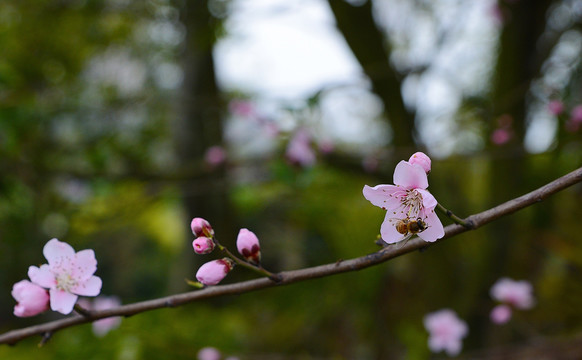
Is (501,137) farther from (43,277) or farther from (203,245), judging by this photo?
(43,277)

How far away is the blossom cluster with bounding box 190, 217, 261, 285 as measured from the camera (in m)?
0.52

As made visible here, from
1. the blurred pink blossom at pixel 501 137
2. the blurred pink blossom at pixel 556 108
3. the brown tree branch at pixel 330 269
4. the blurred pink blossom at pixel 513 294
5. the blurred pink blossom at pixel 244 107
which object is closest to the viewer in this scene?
the brown tree branch at pixel 330 269

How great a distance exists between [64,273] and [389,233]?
0.40 m

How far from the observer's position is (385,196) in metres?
0.53

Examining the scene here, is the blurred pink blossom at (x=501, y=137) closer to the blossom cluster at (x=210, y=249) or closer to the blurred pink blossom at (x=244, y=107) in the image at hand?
the blurred pink blossom at (x=244, y=107)

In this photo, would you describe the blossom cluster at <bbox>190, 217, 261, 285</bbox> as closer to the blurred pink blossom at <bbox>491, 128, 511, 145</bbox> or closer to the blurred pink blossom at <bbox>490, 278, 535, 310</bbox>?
the blurred pink blossom at <bbox>490, 278, 535, 310</bbox>

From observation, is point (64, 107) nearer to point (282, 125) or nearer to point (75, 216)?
point (75, 216)

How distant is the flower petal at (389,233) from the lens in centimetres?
50

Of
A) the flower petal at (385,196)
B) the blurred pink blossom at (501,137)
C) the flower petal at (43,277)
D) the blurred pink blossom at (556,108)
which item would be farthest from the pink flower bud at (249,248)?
the blurred pink blossom at (501,137)

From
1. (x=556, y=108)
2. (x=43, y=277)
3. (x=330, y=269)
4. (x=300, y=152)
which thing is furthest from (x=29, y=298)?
(x=556, y=108)

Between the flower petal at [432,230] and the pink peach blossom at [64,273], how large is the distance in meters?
0.40

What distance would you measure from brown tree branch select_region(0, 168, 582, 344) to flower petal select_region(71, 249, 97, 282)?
6cm

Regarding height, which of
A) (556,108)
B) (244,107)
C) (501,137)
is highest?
(244,107)

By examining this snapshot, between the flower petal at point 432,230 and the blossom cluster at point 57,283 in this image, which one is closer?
the flower petal at point 432,230
